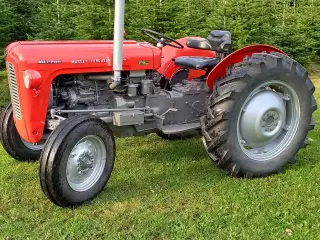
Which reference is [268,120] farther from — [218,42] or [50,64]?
[50,64]

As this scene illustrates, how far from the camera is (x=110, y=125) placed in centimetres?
415

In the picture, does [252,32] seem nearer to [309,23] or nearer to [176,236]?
[309,23]

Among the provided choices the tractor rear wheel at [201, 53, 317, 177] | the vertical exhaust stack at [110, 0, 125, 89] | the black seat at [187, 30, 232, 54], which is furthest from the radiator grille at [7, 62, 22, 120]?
the black seat at [187, 30, 232, 54]

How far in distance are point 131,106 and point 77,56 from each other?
2.46ft

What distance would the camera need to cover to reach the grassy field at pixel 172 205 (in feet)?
10.9

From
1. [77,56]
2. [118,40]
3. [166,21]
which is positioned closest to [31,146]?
[77,56]

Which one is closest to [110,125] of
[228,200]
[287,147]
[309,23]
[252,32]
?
[228,200]

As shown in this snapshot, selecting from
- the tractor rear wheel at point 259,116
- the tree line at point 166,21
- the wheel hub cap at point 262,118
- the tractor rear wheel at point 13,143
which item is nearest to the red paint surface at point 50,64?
the tractor rear wheel at point 13,143

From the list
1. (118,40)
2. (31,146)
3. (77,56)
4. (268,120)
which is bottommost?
(31,146)

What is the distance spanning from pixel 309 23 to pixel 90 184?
1069cm

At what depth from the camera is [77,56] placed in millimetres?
3900

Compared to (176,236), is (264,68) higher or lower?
higher

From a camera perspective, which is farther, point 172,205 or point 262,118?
point 262,118

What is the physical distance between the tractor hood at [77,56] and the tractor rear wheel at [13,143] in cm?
81
